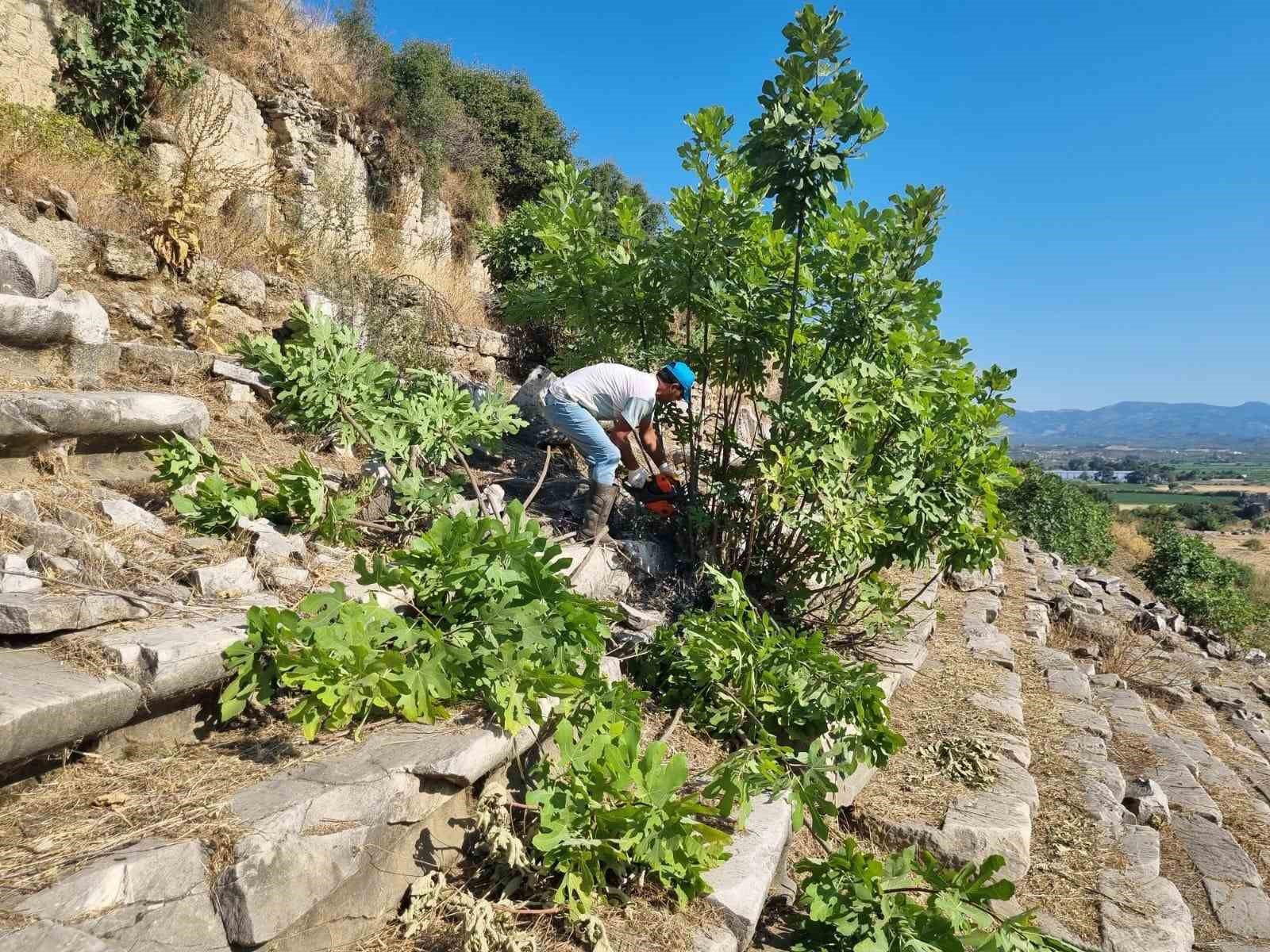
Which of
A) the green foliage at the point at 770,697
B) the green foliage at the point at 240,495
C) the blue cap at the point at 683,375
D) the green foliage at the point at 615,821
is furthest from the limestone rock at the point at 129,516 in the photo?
the blue cap at the point at 683,375

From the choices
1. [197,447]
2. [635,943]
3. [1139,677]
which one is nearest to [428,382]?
[197,447]

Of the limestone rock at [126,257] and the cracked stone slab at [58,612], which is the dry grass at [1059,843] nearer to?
the cracked stone slab at [58,612]

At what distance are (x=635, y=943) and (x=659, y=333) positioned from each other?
3.88 metres

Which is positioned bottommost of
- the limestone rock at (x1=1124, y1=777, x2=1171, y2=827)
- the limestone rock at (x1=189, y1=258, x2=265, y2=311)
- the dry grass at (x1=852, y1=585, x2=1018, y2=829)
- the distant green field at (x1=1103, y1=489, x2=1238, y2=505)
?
the distant green field at (x1=1103, y1=489, x2=1238, y2=505)

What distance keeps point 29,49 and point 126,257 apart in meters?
3.23

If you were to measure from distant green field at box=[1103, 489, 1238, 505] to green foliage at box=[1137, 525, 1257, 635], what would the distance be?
2205 inches

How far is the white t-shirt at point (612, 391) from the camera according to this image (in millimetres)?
4945

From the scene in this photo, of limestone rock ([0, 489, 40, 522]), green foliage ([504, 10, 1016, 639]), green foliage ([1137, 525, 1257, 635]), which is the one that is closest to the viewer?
limestone rock ([0, 489, 40, 522])

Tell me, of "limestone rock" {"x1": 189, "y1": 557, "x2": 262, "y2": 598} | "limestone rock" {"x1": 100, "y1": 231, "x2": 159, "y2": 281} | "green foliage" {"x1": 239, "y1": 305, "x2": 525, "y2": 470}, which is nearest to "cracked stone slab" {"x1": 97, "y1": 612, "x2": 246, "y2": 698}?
"limestone rock" {"x1": 189, "y1": 557, "x2": 262, "y2": 598}

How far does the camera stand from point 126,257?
16.9 feet

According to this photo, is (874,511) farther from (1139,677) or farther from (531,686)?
(1139,677)

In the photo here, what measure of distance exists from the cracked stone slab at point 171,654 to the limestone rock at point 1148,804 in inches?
199

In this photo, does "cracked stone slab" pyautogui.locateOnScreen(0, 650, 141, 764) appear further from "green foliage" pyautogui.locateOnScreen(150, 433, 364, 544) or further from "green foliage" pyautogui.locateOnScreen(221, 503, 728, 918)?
"green foliage" pyautogui.locateOnScreen(150, 433, 364, 544)

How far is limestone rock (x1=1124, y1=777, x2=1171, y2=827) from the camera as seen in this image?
4.56 metres
